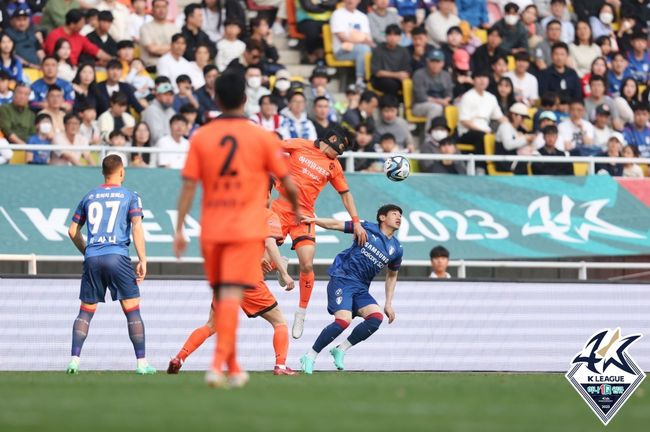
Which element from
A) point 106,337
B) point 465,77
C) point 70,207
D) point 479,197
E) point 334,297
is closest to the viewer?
point 334,297

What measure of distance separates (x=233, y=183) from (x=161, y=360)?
25.4 feet

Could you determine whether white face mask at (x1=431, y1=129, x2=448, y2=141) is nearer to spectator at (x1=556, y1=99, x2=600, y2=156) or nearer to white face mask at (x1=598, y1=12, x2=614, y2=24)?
spectator at (x1=556, y1=99, x2=600, y2=156)

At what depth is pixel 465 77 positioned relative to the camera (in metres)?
25.5

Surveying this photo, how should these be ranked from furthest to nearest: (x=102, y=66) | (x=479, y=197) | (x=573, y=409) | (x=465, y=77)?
1. (x=465, y=77)
2. (x=102, y=66)
3. (x=479, y=197)
4. (x=573, y=409)

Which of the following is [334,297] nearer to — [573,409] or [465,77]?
[573,409]

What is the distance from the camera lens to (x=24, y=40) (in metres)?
22.6

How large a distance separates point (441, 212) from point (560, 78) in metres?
6.28

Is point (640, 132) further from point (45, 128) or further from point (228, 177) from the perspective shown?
point (228, 177)

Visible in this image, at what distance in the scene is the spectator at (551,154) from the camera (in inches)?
898

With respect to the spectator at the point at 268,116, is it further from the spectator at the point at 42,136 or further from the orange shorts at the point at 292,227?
the orange shorts at the point at 292,227

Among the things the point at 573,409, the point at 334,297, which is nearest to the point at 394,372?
the point at 334,297

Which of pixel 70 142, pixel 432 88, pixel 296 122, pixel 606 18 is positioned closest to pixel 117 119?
pixel 70 142

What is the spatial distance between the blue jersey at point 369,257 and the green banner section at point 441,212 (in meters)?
3.13

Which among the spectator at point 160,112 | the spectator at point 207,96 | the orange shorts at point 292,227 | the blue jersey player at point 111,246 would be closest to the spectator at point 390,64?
the spectator at point 207,96
